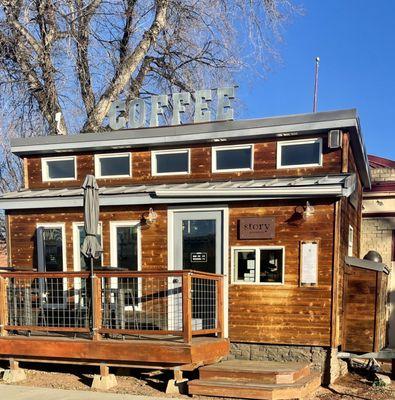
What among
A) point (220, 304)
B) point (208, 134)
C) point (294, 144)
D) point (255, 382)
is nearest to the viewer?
point (255, 382)

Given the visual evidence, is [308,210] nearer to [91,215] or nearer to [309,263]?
[309,263]

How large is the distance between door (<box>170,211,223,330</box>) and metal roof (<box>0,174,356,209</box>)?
0.36 metres

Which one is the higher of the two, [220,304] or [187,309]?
[187,309]

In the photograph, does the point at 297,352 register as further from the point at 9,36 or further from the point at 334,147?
the point at 9,36

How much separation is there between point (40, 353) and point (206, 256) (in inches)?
119

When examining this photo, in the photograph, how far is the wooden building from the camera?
7348 mm

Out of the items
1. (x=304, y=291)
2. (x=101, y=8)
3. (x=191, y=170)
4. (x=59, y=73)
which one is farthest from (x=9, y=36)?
(x=304, y=291)

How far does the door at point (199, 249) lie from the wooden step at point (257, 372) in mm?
1141

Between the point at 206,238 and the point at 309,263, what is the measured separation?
1780 millimetres

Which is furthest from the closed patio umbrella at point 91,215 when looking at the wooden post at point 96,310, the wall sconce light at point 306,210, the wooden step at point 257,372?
the wall sconce light at point 306,210

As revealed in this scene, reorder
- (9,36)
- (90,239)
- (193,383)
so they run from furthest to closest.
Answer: (9,36), (90,239), (193,383)

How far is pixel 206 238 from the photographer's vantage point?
8.20 m

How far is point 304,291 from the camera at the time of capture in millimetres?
7531


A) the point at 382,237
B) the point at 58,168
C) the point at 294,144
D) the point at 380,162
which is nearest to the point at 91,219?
the point at 58,168
